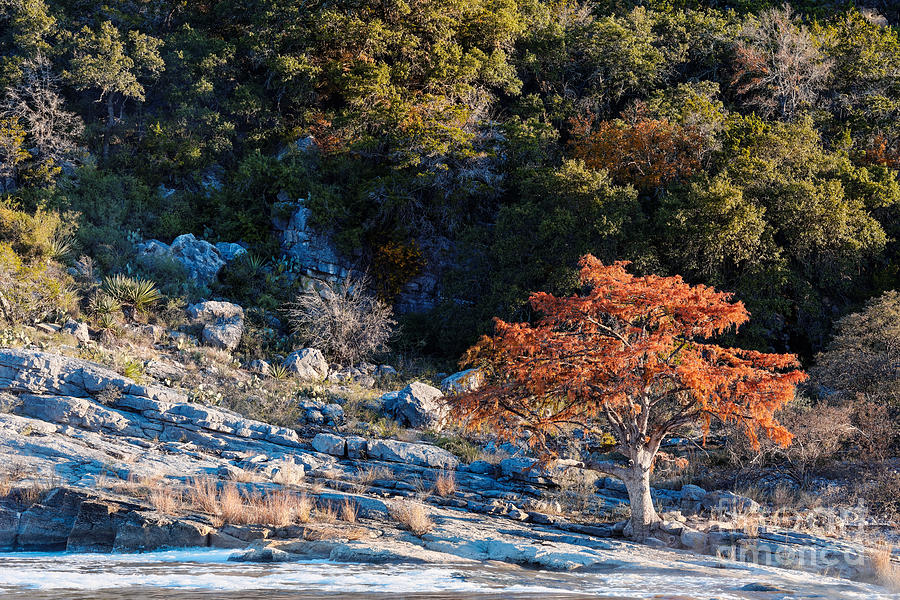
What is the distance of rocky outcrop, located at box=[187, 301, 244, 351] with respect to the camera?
20.1 meters

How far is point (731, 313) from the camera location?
11117mm

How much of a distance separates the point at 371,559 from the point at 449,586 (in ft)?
5.43

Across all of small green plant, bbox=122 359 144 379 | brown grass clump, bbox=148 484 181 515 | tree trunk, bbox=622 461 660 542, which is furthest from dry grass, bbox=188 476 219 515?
tree trunk, bbox=622 461 660 542

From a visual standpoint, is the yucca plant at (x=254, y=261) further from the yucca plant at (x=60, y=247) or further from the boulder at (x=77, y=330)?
the boulder at (x=77, y=330)

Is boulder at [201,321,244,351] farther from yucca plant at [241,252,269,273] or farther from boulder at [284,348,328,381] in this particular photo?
yucca plant at [241,252,269,273]

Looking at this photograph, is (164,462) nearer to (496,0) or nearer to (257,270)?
(257,270)

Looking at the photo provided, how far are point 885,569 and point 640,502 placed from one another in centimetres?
334

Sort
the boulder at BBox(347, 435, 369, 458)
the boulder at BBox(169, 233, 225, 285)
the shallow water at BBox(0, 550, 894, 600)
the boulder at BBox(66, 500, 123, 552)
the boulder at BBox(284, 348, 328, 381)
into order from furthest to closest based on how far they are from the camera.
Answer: the boulder at BBox(169, 233, 225, 285)
the boulder at BBox(284, 348, 328, 381)
the boulder at BBox(347, 435, 369, 458)
the boulder at BBox(66, 500, 123, 552)
the shallow water at BBox(0, 550, 894, 600)

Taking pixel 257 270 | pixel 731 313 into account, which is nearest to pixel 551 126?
pixel 257 270

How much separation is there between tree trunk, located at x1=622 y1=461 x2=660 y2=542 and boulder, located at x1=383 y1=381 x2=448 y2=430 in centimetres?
610

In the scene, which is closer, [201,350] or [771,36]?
[201,350]

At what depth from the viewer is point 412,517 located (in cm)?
1074

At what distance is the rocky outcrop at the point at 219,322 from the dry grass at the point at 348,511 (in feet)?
32.8

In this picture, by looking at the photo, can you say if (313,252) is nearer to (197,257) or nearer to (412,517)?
(197,257)
